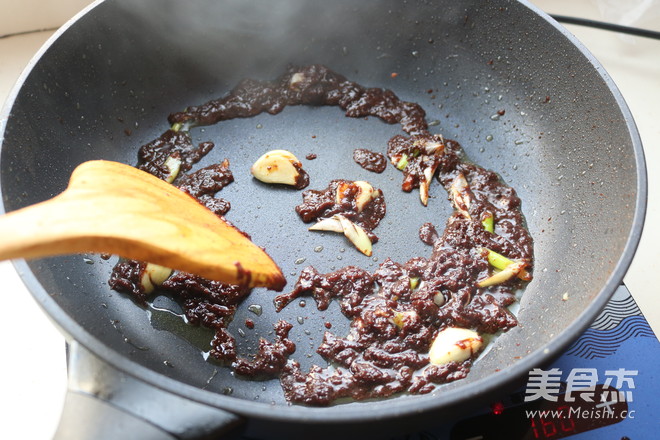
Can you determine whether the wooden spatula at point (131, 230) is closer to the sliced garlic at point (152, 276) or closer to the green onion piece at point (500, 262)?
the sliced garlic at point (152, 276)

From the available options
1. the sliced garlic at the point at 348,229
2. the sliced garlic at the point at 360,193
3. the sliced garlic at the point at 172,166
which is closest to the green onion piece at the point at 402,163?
the sliced garlic at the point at 360,193

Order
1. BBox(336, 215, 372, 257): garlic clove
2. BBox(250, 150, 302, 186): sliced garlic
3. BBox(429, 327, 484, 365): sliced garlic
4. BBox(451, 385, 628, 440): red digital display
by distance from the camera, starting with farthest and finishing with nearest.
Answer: BBox(250, 150, 302, 186): sliced garlic, BBox(336, 215, 372, 257): garlic clove, BBox(429, 327, 484, 365): sliced garlic, BBox(451, 385, 628, 440): red digital display

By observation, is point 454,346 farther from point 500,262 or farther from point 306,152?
point 306,152

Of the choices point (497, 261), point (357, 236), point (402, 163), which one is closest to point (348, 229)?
point (357, 236)

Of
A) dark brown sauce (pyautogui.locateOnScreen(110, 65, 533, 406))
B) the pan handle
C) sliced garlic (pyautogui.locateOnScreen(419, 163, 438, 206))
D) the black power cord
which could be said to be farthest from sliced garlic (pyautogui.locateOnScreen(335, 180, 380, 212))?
the black power cord

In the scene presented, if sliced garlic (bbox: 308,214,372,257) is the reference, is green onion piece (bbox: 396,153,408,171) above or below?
above

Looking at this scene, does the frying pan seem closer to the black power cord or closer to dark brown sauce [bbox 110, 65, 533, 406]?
dark brown sauce [bbox 110, 65, 533, 406]
